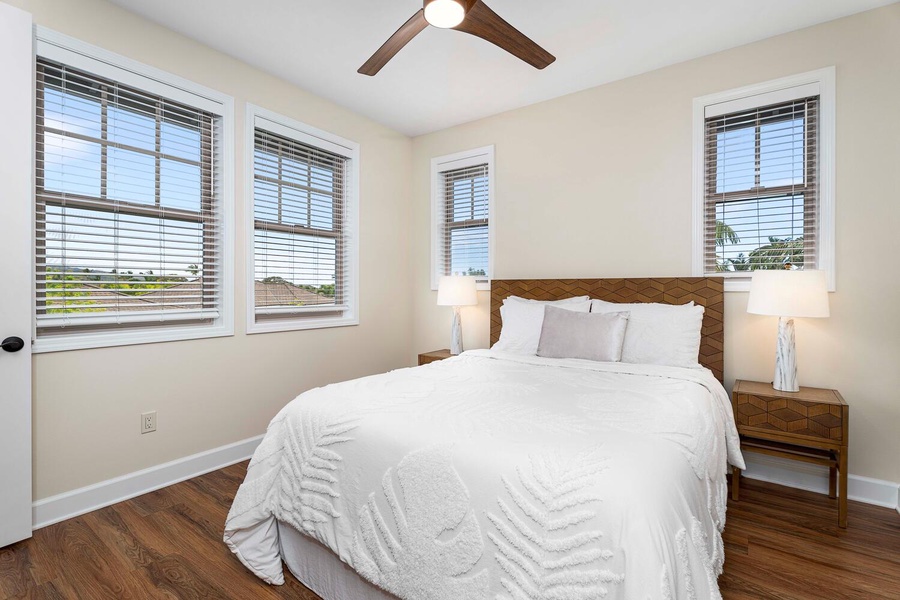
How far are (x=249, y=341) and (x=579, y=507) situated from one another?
2.69 metres

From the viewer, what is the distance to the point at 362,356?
4.02 meters

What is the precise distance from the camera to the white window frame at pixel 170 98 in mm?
2246

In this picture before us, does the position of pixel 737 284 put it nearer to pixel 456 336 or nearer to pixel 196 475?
pixel 456 336

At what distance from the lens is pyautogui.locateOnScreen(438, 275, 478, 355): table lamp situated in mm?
3757

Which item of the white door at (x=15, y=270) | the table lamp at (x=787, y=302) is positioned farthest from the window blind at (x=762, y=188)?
the white door at (x=15, y=270)

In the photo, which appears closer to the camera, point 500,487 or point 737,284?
point 500,487

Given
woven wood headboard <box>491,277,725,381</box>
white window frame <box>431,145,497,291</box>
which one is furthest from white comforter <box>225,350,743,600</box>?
white window frame <box>431,145,497,291</box>

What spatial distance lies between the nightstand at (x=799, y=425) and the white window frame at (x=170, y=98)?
3216 mm

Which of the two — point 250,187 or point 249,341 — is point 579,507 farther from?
point 250,187

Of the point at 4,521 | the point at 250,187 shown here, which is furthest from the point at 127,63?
the point at 4,521

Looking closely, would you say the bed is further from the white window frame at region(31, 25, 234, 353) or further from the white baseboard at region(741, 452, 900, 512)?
the white window frame at region(31, 25, 234, 353)

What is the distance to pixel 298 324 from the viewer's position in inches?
137

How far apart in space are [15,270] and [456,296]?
2669 millimetres

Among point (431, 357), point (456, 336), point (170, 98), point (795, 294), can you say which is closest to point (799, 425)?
point (795, 294)
